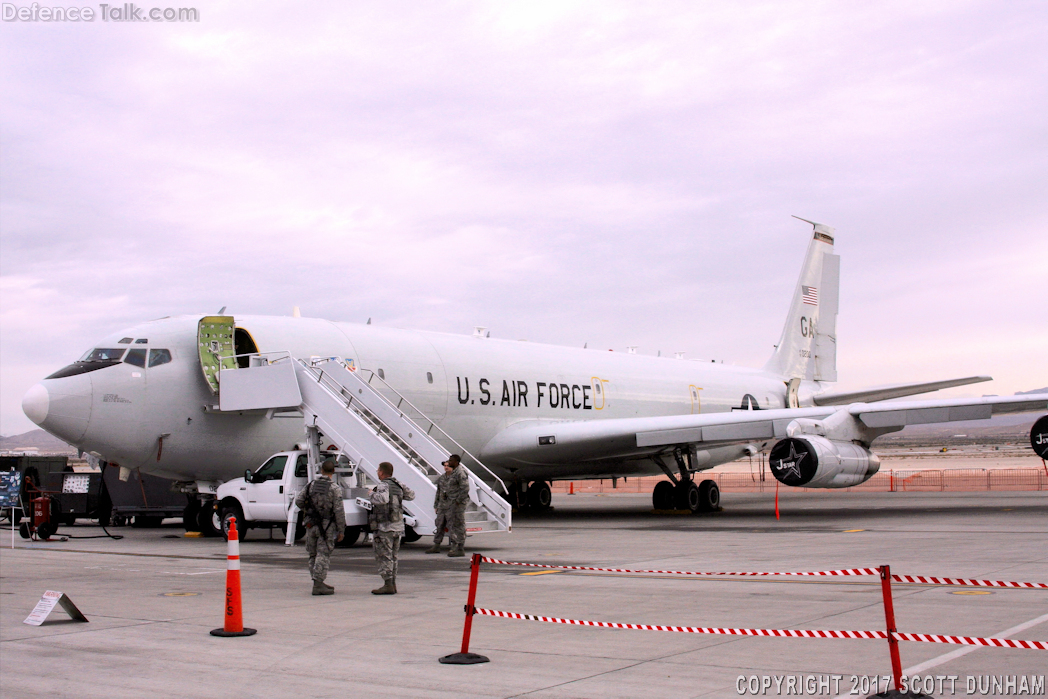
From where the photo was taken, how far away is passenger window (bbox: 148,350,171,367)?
59.7 ft

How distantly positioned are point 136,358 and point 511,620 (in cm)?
1168

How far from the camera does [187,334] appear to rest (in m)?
18.8

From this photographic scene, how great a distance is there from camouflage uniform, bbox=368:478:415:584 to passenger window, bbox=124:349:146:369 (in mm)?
8882

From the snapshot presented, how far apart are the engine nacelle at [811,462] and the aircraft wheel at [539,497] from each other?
27.9ft

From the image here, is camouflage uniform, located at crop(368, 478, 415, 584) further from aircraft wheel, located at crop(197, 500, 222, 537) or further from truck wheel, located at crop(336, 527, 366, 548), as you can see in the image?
aircraft wheel, located at crop(197, 500, 222, 537)

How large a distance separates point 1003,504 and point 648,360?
10.6 m

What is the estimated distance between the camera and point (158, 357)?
18.3 meters

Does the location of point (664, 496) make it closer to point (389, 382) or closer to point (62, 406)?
point (389, 382)

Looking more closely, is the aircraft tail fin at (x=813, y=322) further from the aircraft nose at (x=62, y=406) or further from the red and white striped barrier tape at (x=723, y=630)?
the red and white striped barrier tape at (x=723, y=630)

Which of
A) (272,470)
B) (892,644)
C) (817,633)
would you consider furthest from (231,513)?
(892,644)

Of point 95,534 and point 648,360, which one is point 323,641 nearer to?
point 95,534

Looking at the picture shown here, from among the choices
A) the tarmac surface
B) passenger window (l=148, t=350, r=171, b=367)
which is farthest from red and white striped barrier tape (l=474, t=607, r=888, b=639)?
passenger window (l=148, t=350, r=171, b=367)

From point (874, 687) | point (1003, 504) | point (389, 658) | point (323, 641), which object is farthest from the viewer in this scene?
point (1003, 504)

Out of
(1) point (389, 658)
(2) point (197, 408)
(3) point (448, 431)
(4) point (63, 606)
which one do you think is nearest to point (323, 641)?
(1) point (389, 658)
